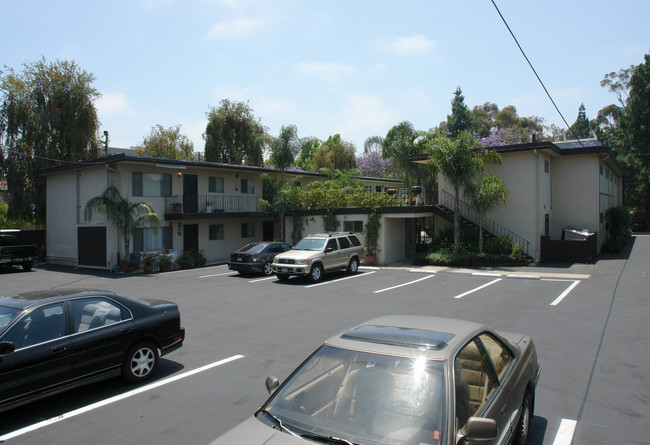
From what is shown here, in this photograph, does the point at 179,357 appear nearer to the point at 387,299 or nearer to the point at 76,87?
the point at 387,299

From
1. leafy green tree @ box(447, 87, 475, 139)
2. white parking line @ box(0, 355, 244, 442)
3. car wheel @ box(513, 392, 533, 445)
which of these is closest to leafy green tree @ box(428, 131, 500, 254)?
white parking line @ box(0, 355, 244, 442)

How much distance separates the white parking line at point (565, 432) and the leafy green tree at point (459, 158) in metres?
16.7

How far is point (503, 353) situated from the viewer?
4.39 meters

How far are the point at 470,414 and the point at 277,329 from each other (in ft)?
22.0

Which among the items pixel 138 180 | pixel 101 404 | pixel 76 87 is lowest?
pixel 101 404

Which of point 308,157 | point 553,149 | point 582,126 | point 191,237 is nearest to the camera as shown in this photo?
point 553,149

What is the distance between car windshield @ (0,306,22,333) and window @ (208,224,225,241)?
20.4 m

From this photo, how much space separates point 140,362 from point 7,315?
1.83m

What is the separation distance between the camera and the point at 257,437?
305cm

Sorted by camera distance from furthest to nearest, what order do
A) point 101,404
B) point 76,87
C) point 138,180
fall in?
point 76,87 → point 138,180 → point 101,404

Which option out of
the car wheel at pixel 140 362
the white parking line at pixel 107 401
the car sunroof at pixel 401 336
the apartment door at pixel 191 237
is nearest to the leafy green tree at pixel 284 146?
the apartment door at pixel 191 237

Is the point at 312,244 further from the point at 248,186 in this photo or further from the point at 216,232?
the point at 248,186

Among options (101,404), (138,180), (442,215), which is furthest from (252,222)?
(101,404)

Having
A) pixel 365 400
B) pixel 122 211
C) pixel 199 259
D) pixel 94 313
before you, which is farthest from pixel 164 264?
pixel 365 400
